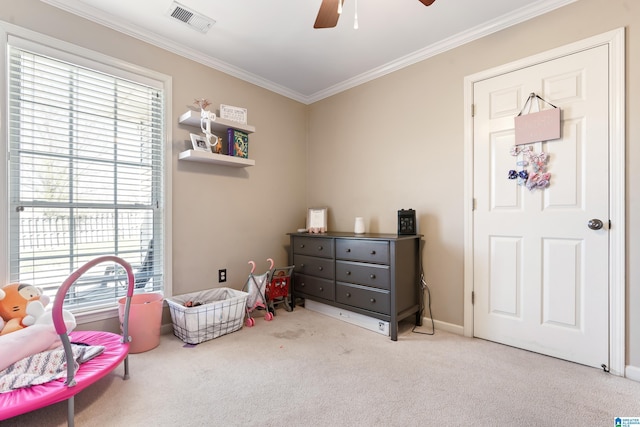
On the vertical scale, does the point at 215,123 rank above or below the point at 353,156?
above

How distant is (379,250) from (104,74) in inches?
105

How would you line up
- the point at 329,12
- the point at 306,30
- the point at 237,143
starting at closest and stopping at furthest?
the point at 329,12
the point at 306,30
the point at 237,143

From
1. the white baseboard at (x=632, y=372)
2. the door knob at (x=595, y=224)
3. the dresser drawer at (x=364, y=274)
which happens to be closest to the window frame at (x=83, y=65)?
the dresser drawer at (x=364, y=274)

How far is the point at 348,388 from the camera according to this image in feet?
5.79

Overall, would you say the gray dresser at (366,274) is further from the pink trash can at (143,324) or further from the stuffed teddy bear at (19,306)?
the stuffed teddy bear at (19,306)

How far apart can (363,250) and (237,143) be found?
5.38 feet

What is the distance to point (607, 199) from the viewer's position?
1.94m

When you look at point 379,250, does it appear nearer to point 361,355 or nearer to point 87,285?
point 361,355

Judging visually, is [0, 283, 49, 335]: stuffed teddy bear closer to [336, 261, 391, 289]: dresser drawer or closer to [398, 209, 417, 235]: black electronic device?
[336, 261, 391, 289]: dresser drawer

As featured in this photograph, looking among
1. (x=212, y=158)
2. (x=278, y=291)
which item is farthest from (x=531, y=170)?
(x=212, y=158)

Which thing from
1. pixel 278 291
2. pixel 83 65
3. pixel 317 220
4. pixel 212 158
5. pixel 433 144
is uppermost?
pixel 83 65

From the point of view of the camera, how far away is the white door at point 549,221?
1.98 metres

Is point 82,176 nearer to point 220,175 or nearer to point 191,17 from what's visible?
point 220,175

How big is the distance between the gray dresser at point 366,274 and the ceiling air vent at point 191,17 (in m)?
2.11
